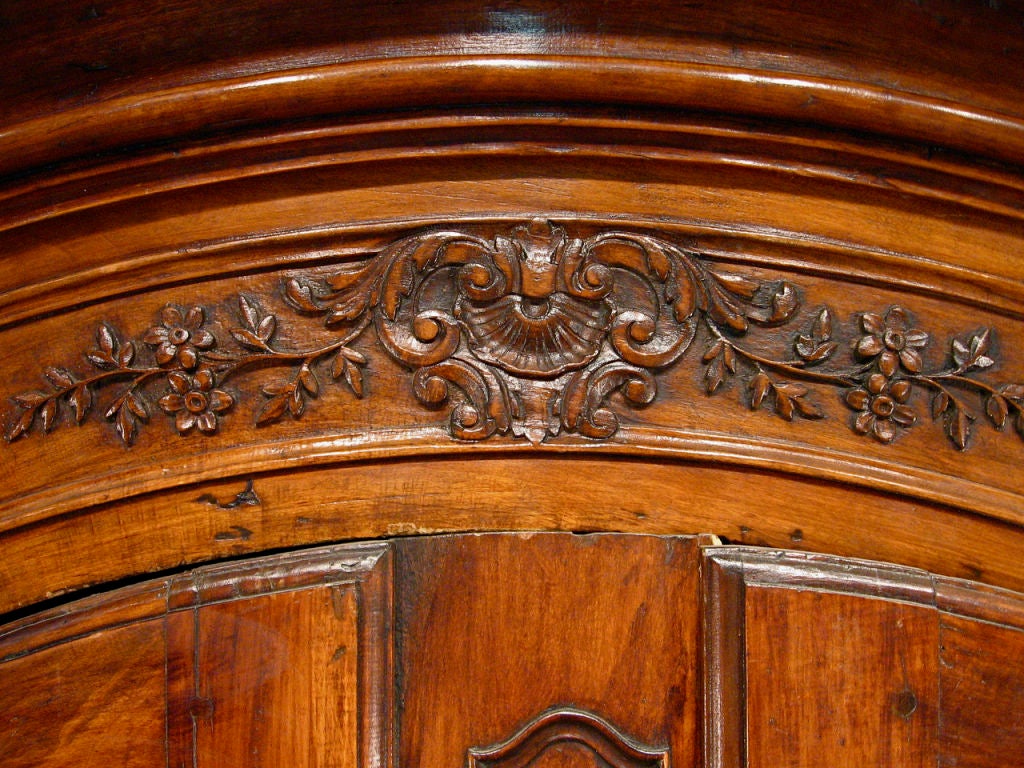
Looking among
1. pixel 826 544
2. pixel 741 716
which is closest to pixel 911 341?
pixel 826 544

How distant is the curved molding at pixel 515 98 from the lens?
2.58ft

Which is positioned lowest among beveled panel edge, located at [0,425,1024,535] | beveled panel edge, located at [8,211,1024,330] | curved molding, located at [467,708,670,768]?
curved molding, located at [467,708,670,768]

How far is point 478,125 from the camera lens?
830 millimetres

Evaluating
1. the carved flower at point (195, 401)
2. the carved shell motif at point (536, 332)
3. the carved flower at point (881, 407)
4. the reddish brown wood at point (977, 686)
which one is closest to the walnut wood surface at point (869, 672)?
the reddish brown wood at point (977, 686)

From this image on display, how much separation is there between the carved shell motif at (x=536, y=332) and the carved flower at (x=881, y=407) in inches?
9.0

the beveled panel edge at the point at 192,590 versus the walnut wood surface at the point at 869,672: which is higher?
the beveled panel edge at the point at 192,590

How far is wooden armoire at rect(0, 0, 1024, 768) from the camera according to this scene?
2.67 ft

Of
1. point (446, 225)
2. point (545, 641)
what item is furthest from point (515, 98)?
point (545, 641)

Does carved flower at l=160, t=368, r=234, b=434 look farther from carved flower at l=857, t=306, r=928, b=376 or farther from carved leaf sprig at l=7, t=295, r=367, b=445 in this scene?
carved flower at l=857, t=306, r=928, b=376

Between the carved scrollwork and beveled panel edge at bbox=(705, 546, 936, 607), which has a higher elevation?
the carved scrollwork

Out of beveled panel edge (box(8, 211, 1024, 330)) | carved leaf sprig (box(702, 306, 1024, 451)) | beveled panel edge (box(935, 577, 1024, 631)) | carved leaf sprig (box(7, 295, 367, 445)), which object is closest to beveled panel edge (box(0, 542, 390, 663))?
carved leaf sprig (box(7, 295, 367, 445))

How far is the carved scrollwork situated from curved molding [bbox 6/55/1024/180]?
4.7 inches

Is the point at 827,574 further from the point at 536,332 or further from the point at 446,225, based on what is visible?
the point at 446,225

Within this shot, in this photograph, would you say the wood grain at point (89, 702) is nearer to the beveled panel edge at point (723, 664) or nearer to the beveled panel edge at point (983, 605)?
the beveled panel edge at point (723, 664)
